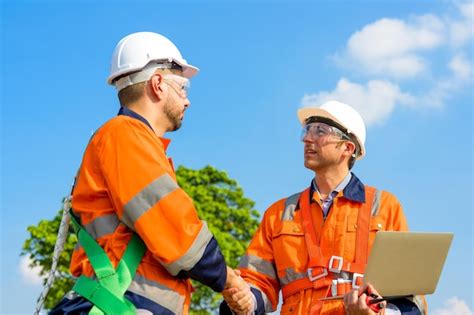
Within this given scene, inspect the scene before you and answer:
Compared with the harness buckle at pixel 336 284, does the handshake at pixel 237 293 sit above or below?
below

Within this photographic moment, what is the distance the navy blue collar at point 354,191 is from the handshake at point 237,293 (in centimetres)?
169

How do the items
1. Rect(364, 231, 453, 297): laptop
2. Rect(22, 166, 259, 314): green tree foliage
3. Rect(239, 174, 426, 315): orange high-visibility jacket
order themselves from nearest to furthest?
Rect(364, 231, 453, 297): laptop
Rect(239, 174, 426, 315): orange high-visibility jacket
Rect(22, 166, 259, 314): green tree foliage

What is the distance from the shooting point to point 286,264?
6.94m

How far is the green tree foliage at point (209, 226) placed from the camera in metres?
30.4

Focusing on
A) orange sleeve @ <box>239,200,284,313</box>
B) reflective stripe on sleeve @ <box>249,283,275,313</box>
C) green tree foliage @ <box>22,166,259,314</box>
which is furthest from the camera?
green tree foliage @ <box>22,166,259,314</box>

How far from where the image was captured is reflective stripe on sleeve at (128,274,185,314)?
4.75 metres

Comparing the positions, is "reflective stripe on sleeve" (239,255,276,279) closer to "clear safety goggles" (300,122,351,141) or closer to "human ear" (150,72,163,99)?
"clear safety goggles" (300,122,351,141)

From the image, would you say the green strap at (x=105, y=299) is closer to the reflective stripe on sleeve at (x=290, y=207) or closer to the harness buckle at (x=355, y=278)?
the harness buckle at (x=355, y=278)

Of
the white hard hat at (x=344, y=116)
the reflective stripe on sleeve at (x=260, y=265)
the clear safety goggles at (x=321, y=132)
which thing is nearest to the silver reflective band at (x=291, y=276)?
the reflective stripe on sleeve at (x=260, y=265)

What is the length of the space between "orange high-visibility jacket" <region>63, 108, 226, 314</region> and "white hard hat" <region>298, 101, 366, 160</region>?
2.94 meters

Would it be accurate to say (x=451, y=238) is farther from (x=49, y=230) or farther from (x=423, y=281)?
(x=49, y=230)

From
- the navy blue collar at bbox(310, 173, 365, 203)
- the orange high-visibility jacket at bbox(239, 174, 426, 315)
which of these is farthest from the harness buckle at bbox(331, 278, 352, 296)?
the navy blue collar at bbox(310, 173, 365, 203)

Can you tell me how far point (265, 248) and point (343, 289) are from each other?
41.5 inches

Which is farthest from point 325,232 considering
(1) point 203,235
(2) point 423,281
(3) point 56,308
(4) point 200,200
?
(4) point 200,200
